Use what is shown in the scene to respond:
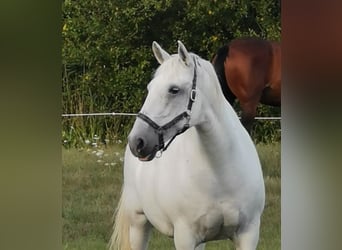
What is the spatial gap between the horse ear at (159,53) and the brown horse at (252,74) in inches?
6.3

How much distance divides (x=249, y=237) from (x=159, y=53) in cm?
66

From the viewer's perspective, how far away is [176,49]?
2111mm

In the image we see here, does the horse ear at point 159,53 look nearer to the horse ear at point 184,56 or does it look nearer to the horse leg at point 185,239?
the horse ear at point 184,56

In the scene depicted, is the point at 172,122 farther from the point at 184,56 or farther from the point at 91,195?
the point at 91,195

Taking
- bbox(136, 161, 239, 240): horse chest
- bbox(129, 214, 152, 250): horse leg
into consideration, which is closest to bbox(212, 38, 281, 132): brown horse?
bbox(136, 161, 239, 240): horse chest

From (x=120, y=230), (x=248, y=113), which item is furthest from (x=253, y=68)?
(x=120, y=230)

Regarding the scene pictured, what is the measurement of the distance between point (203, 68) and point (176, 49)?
0.42 ft

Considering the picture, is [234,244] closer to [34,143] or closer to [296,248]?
[296,248]

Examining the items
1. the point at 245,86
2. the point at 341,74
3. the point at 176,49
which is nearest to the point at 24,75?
the point at 176,49

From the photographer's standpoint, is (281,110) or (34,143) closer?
(281,110)

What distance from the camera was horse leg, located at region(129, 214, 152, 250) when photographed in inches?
86.0

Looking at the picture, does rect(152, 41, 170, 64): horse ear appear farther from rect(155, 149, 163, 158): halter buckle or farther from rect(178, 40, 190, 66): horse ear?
rect(155, 149, 163, 158): halter buckle

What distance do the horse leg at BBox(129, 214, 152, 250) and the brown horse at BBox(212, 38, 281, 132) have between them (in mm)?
468

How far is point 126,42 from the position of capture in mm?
2197
